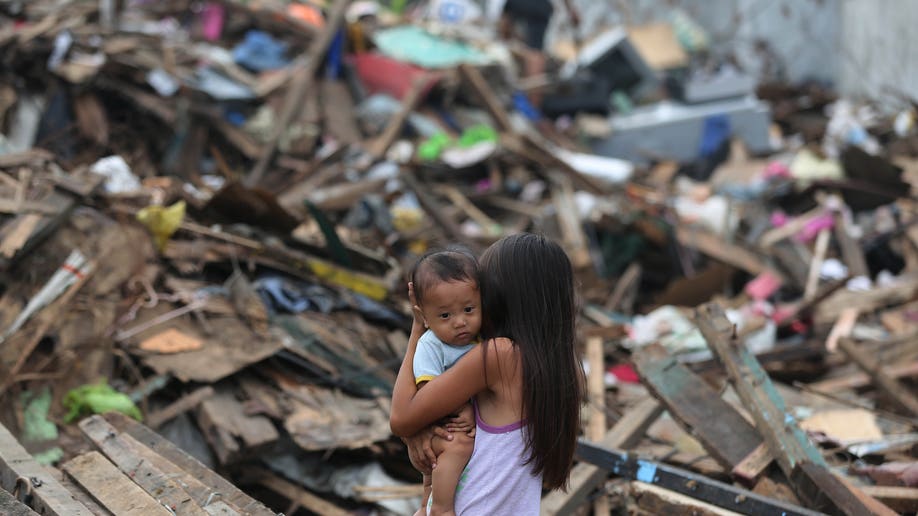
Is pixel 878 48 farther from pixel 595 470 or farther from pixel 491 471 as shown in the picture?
pixel 491 471

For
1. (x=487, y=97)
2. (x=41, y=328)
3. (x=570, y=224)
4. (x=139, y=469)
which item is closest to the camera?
(x=139, y=469)

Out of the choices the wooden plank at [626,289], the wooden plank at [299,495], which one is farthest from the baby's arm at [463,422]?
the wooden plank at [626,289]

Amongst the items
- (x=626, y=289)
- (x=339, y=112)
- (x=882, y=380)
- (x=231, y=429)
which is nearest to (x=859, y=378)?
(x=882, y=380)

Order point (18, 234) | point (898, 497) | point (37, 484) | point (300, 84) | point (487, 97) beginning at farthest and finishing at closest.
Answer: point (487, 97), point (300, 84), point (18, 234), point (898, 497), point (37, 484)

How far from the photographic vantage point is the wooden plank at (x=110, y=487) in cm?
294

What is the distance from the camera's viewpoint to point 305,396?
202 inches

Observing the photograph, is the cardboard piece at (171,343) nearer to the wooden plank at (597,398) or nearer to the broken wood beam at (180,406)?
A: the broken wood beam at (180,406)

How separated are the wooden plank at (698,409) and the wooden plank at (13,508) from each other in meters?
2.63

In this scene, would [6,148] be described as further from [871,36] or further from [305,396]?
[871,36]

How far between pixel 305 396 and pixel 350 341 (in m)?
0.60

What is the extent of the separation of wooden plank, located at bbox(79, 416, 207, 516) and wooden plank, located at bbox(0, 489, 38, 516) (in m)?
0.43

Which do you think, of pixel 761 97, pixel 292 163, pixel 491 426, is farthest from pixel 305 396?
pixel 761 97

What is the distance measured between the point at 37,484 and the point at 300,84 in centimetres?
773

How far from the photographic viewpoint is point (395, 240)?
7.75m
